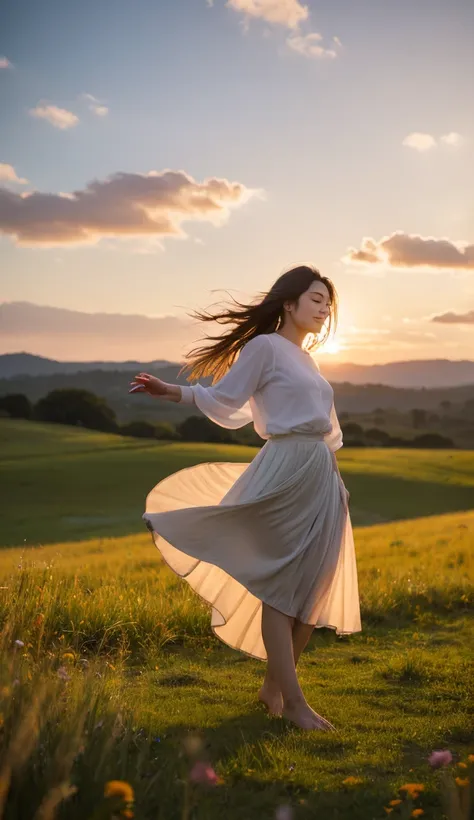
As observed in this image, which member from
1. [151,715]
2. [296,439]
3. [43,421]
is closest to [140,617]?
[151,715]

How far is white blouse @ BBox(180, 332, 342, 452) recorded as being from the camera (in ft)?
17.6

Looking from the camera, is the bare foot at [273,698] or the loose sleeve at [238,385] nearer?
the loose sleeve at [238,385]

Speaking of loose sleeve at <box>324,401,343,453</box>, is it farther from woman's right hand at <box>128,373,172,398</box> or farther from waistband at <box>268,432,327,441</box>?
woman's right hand at <box>128,373,172,398</box>

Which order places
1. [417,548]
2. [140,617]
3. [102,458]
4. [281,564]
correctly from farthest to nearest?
1. [102,458]
2. [417,548]
3. [140,617]
4. [281,564]

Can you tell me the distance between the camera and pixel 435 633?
845 cm

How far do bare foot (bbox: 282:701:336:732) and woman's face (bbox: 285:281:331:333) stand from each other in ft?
7.95

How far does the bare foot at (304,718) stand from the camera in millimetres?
5139

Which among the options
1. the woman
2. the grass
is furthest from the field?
the grass

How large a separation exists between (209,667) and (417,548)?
25.3 feet

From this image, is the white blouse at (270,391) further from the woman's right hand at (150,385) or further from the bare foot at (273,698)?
the bare foot at (273,698)

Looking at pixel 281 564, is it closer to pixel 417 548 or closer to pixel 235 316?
pixel 235 316

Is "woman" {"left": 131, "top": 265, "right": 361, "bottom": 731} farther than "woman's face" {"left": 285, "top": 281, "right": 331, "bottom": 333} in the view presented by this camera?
No

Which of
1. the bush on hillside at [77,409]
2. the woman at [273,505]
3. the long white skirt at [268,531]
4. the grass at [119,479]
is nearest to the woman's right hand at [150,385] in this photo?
the woman at [273,505]

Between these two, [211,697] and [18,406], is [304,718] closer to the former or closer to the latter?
[211,697]
